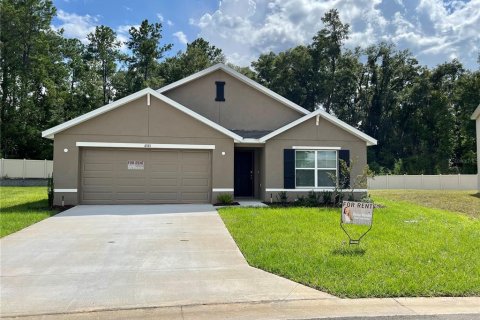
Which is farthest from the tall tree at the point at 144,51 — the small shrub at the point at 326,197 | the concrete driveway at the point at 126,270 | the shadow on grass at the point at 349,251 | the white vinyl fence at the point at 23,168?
the shadow on grass at the point at 349,251

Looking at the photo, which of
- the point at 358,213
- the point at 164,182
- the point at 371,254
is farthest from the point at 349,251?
the point at 164,182

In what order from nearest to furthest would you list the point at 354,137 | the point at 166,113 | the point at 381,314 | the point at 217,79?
the point at 381,314 < the point at 166,113 < the point at 354,137 < the point at 217,79

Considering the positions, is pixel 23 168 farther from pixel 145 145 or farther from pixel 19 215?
pixel 19 215

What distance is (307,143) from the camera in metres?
16.5

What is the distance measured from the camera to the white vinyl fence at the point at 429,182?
3206 centimetres

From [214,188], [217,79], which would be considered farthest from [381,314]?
[217,79]

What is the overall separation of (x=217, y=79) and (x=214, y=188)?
18.1 ft

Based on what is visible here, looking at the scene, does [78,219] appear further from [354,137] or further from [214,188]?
[354,137]

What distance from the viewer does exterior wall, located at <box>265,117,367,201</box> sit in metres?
16.4

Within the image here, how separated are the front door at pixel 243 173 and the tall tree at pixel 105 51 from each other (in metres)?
30.1

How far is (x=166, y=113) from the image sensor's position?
51.5ft

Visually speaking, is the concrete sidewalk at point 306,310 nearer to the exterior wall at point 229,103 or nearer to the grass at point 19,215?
the grass at point 19,215

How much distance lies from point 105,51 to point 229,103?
103 ft

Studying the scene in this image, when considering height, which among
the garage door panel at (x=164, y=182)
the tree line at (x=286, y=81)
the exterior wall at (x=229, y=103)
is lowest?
the garage door panel at (x=164, y=182)
